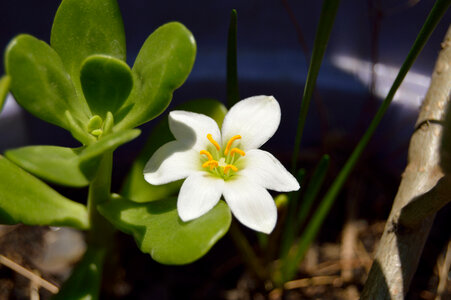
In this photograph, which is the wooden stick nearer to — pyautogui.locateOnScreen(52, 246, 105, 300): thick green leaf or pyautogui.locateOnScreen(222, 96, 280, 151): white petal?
pyautogui.locateOnScreen(52, 246, 105, 300): thick green leaf

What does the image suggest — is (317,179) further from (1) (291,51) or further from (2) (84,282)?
(1) (291,51)

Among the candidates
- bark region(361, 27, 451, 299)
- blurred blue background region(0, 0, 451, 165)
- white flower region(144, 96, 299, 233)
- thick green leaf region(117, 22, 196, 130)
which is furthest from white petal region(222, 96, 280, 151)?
blurred blue background region(0, 0, 451, 165)

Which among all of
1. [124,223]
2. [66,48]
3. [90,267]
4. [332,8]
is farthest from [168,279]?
[332,8]

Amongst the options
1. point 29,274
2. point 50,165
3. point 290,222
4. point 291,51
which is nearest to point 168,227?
point 50,165

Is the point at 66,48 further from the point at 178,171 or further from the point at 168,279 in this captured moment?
the point at 168,279

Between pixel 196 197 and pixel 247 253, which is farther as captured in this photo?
pixel 247 253
